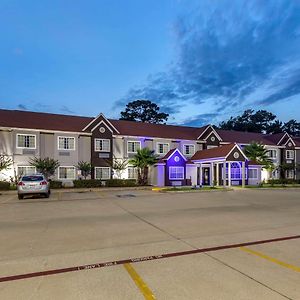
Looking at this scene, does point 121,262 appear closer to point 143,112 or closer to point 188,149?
point 188,149

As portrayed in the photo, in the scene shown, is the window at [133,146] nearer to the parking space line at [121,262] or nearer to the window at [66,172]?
the window at [66,172]

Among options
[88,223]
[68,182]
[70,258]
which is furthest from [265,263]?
[68,182]

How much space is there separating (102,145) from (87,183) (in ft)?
18.9

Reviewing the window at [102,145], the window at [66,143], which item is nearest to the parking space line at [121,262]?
the window at [66,143]

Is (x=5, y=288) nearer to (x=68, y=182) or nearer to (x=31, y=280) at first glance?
(x=31, y=280)

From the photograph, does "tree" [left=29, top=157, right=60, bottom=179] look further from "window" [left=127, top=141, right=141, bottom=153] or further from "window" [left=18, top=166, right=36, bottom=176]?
"window" [left=127, top=141, right=141, bottom=153]

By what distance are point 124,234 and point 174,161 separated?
103ft

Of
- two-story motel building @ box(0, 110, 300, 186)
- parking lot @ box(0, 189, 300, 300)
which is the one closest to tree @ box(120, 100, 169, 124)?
two-story motel building @ box(0, 110, 300, 186)

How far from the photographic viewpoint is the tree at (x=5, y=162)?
33.3 meters

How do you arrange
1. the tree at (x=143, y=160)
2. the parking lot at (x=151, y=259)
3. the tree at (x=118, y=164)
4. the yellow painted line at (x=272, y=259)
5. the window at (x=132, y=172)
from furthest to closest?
the window at (x=132, y=172) → the tree at (x=118, y=164) → the tree at (x=143, y=160) → the yellow painted line at (x=272, y=259) → the parking lot at (x=151, y=259)

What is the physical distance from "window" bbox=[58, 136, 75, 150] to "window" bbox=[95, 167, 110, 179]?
3930 mm

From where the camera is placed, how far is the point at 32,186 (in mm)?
21938

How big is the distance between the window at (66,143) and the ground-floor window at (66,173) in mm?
2354

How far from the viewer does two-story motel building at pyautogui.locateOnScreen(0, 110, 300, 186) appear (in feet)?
116
